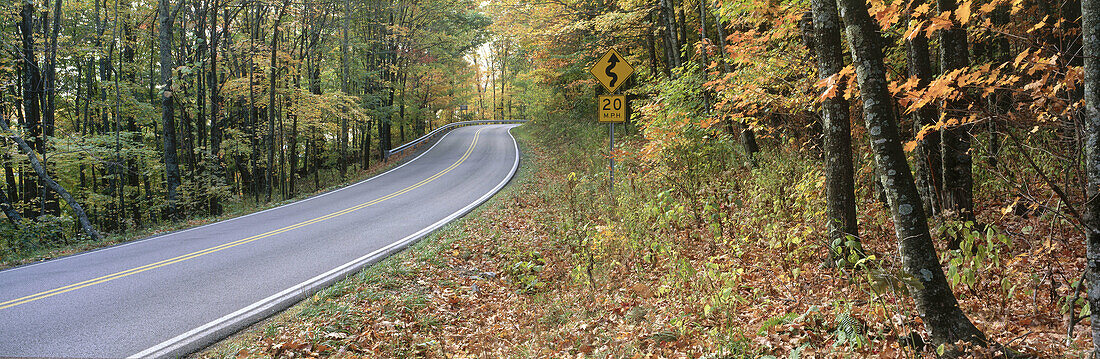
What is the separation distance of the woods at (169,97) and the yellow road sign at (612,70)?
9693 mm

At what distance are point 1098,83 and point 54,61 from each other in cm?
2338

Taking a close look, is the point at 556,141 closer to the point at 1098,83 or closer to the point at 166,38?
the point at 166,38

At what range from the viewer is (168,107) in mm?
15047

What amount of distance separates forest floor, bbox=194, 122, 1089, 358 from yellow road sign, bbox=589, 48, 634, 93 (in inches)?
103

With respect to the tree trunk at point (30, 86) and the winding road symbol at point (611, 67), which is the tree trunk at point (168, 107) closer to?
the tree trunk at point (30, 86)

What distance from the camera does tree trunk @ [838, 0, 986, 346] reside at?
333 cm

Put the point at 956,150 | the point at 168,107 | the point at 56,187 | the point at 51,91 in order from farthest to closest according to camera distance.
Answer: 1. the point at 51,91
2. the point at 168,107
3. the point at 56,187
4. the point at 956,150

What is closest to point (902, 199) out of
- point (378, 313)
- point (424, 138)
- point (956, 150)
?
point (956, 150)

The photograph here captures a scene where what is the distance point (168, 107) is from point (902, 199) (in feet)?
62.2

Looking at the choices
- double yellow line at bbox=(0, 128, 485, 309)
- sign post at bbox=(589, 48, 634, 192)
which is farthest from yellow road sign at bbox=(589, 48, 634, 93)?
double yellow line at bbox=(0, 128, 485, 309)

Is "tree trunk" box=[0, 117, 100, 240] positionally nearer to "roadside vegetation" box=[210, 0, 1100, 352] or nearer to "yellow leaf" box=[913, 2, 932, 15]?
"roadside vegetation" box=[210, 0, 1100, 352]

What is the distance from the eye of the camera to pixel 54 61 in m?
15.4

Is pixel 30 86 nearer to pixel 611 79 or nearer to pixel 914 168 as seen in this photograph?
pixel 611 79

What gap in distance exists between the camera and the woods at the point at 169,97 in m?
14.5
